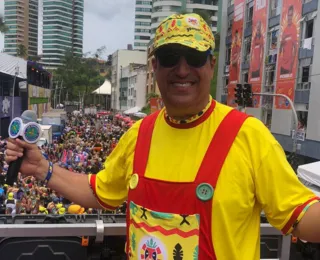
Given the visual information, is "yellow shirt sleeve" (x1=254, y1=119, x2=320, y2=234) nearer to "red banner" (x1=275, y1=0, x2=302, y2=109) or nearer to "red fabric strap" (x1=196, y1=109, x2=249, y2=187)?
"red fabric strap" (x1=196, y1=109, x2=249, y2=187)

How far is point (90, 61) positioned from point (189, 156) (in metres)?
76.3

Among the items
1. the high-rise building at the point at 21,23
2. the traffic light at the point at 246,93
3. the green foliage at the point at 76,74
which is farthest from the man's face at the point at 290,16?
the high-rise building at the point at 21,23

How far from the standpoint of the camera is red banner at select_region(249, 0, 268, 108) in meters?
25.2

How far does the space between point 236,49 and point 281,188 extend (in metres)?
29.5

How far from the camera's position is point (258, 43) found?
25.9m

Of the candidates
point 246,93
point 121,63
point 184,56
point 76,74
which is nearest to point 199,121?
point 184,56

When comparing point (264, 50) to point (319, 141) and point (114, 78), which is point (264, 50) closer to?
point (319, 141)

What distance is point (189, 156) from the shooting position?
1479mm

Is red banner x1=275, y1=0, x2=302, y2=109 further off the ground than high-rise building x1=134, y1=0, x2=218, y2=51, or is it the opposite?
high-rise building x1=134, y1=0, x2=218, y2=51

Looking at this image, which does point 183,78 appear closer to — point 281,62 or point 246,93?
point 246,93

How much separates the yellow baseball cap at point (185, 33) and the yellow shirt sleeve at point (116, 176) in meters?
0.46

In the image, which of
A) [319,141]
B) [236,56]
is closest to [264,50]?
[236,56]

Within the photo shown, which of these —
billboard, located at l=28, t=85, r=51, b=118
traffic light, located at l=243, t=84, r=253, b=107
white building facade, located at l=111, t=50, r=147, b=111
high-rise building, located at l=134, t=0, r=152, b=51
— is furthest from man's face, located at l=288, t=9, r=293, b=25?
high-rise building, located at l=134, t=0, r=152, b=51

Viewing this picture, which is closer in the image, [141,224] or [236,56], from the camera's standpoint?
[141,224]
